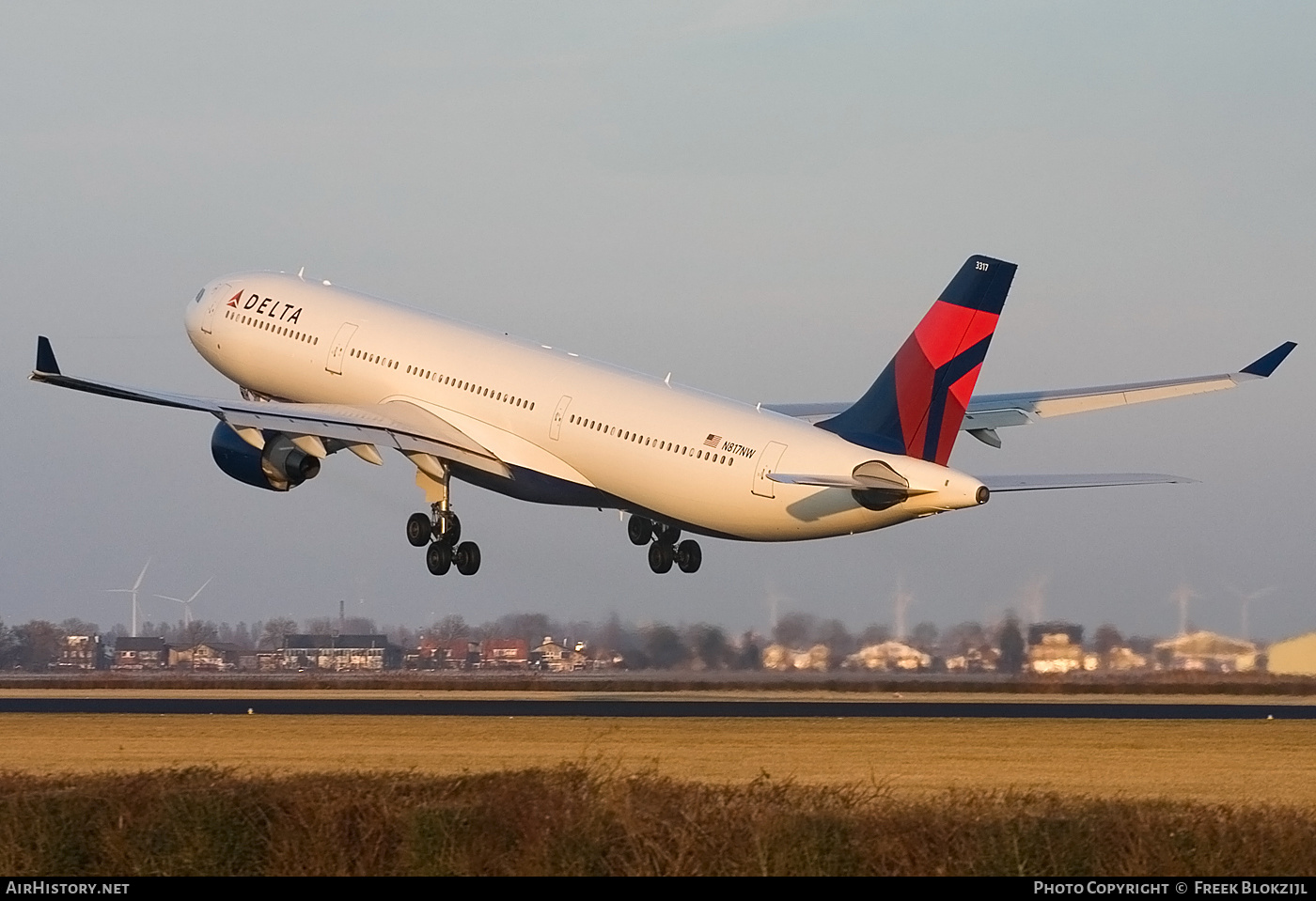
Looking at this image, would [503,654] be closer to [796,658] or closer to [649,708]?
[796,658]

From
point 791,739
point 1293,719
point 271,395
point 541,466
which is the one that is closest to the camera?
point 791,739

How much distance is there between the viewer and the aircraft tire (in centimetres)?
5384

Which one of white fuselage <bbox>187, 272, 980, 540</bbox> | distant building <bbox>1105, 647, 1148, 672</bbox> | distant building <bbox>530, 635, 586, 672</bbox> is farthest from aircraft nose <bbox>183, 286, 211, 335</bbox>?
distant building <bbox>1105, 647, 1148, 672</bbox>

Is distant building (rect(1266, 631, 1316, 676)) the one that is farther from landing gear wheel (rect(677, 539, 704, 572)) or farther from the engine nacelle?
the engine nacelle

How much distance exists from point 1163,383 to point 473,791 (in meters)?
29.2

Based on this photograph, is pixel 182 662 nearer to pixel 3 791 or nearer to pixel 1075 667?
pixel 1075 667

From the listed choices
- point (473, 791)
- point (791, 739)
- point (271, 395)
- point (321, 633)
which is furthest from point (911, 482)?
point (321, 633)

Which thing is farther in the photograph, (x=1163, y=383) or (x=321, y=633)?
(x=321, y=633)

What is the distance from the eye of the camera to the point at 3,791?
97.0 ft

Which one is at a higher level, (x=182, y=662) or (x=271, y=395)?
(x=271, y=395)

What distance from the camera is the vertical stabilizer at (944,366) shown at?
43938mm

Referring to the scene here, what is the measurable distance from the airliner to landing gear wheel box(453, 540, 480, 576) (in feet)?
0.14

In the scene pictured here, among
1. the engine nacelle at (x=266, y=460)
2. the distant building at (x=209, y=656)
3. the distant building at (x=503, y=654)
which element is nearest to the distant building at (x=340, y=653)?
the distant building at (x=209, y=656)

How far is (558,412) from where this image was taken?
5088 cm
